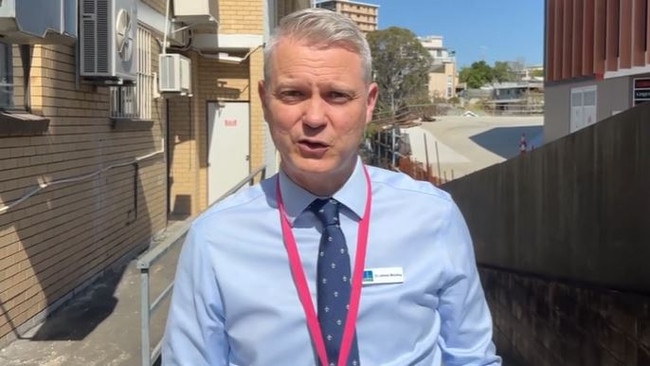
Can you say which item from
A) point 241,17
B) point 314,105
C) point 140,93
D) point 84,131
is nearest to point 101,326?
point 84,131

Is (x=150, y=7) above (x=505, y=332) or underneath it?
above

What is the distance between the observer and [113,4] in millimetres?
6730

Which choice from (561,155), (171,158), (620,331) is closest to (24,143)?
(561,155)

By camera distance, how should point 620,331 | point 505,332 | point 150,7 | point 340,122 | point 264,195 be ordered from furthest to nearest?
point 150,7 → point 505,332 → point 620,331 → point 264,195 → point 340,122

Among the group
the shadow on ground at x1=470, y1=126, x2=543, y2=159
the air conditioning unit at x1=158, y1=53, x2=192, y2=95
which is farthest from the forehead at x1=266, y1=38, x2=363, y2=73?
the shadow on ground at x1=470, y1=126, x2=543, y2=159

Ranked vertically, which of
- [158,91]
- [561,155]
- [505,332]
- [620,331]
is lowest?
[505,332]

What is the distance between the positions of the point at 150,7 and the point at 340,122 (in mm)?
8443

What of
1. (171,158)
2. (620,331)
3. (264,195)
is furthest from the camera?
(171,158)

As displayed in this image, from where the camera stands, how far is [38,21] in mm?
4801

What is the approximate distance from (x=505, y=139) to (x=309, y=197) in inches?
1453

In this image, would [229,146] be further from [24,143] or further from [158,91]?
[24,143]

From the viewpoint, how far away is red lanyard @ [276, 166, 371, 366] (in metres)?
1.70

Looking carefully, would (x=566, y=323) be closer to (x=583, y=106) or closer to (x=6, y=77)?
(x=6, y=77)

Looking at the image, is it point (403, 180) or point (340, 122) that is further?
point (403, 180)
